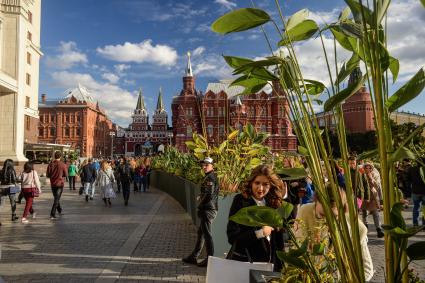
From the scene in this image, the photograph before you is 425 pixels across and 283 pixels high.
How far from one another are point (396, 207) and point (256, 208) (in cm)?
50

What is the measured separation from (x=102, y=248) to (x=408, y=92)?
645 cm

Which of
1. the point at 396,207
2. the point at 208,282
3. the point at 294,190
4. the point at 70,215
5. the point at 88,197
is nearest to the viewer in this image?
the point at 396,207

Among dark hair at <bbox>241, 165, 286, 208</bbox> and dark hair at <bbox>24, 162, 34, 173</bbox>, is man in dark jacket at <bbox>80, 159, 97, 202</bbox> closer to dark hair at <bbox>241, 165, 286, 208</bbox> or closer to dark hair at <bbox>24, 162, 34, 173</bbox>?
dark hair at <bbox>24, 162, 34, 173</bbox>

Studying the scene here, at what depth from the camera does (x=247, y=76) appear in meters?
1.67

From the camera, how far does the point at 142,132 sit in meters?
96.9

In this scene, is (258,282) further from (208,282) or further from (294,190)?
(294,190)

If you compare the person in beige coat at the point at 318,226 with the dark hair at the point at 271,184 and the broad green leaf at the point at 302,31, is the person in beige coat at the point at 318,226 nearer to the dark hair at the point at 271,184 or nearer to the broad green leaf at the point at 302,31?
the dark hair at the point at 271,184

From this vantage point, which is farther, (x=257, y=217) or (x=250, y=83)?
(x=250, y=83)

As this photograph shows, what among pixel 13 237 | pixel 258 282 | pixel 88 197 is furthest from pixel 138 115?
pixel 258 282

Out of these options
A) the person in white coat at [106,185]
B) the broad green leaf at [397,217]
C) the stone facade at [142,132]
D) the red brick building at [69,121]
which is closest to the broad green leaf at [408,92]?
the broad green leaf at [397,217]

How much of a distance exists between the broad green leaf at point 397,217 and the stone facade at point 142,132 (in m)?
93.1

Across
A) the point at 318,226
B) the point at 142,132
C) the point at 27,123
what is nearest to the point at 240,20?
the point at 318,226

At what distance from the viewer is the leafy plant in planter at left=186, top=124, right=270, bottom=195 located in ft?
22.0

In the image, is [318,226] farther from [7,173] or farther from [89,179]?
[89,179]
